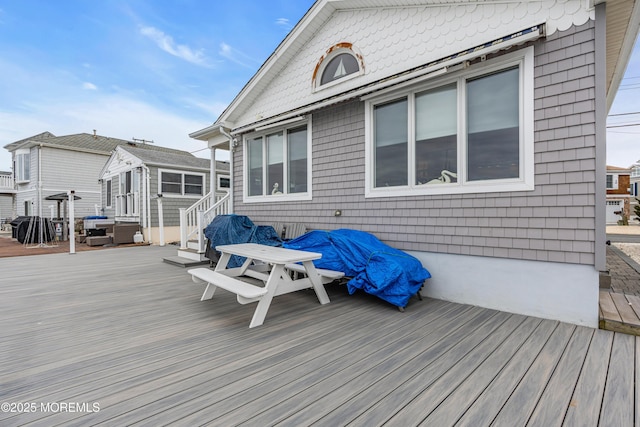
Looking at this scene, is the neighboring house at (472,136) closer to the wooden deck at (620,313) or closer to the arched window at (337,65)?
the arched window at (337,65)

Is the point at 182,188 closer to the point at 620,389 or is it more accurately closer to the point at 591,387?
the point at 591,387

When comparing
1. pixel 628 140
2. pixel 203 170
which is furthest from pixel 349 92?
pixel 628 140

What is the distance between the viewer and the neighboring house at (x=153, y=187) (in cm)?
1129

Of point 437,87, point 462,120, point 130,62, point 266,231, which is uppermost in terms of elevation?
point 130,62

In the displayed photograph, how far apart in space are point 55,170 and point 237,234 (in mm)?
16796

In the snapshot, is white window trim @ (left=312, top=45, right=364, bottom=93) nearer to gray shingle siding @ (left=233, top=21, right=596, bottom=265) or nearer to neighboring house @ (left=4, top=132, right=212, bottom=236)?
gray shingle siding @ (left=233, top=21, right=596, bottom=265)

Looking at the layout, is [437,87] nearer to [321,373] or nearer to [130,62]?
[321,373]

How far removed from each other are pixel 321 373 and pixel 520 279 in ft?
8.45

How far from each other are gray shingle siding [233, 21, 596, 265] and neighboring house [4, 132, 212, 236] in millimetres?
15543

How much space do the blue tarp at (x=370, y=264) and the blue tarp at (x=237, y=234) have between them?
1.39 meters

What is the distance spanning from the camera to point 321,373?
79.3 inches

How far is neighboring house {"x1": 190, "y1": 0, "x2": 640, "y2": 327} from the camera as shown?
2912mm

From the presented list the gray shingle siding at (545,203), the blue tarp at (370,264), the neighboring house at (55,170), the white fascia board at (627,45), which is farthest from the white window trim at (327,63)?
the neighboring house at (55,170)

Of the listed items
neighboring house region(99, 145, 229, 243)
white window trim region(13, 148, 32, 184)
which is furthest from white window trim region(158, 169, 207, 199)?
white window trim region(13, 148, 32, 184)
